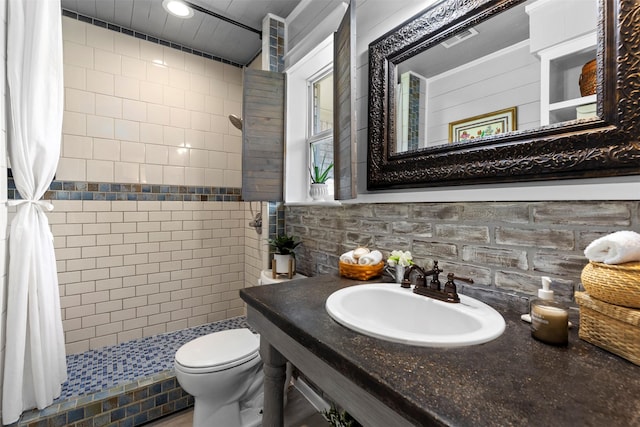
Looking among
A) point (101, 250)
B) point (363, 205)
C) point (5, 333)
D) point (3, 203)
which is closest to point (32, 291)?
point (5, 333)

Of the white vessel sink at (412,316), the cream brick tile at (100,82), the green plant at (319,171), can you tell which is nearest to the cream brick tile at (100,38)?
the cream brick tile at (100,82)

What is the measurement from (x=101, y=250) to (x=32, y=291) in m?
0.84

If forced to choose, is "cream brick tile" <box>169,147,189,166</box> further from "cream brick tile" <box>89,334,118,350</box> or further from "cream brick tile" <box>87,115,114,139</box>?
"cream brick tile" <box>89,334,118,350</box>

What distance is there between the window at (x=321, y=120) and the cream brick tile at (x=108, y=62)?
1.56 metres

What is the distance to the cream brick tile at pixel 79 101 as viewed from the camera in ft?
7.14

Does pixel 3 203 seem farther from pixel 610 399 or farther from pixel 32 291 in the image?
pixel 610 399

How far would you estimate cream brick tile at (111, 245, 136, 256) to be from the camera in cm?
236

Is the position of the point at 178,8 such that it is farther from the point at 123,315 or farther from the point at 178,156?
the point at 123,315

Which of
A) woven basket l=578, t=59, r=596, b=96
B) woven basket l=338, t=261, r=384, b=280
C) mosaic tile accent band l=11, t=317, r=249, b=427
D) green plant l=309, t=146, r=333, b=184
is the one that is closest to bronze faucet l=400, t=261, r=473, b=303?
woven basket l=338, t=261, r=384, b=280

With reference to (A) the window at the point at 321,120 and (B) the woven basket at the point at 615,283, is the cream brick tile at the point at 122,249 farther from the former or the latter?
(B) the woven basket at the point at 615,283

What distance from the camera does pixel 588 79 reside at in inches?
32.0

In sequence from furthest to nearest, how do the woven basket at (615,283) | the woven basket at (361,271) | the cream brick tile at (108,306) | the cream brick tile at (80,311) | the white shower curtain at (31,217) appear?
the cream brick tile at (108,306)
the cream brick tile at (80,311)
the white shower curtain at (31,217)
the woven basket at (361,271)
the woven basket at (615,283)

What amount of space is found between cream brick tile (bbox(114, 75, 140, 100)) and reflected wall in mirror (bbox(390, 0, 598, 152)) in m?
2.21

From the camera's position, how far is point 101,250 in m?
2.31
